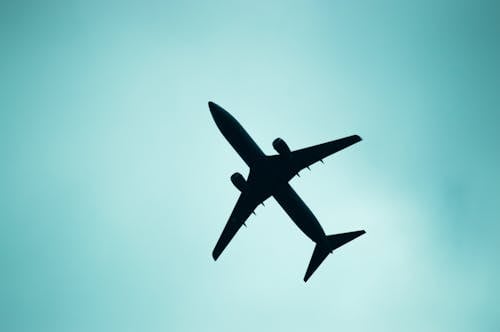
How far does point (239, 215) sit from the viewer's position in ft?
161

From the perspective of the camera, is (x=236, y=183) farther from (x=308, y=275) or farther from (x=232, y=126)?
(x=308, y=275)

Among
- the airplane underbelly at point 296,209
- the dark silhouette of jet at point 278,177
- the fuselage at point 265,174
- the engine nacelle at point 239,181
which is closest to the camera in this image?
the dark silhouette of jet at point 278,177

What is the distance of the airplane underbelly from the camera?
4567 cm

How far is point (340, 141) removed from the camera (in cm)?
4184

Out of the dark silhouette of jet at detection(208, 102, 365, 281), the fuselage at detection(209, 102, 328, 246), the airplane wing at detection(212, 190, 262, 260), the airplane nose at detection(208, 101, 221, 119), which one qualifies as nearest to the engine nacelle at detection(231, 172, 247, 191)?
the dark silhouette of jet at detection(208, 102, 365, 281)

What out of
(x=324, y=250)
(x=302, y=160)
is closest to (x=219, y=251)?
(x=324, y=250)

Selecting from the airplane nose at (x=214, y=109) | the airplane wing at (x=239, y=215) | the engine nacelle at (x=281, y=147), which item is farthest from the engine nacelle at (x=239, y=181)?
the airplane nose at (x=214, y=109)

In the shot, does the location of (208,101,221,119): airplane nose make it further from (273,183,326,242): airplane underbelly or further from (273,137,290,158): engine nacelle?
(273,183,326,242): airplane underbelly

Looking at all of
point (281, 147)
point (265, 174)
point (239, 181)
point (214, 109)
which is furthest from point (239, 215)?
point (214, 109)

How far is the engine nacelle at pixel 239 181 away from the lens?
46.5m

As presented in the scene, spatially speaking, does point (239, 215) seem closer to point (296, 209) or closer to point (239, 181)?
point (239, 181)

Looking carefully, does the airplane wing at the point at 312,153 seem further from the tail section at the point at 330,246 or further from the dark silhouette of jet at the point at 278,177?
the tail section at the point at 330,246

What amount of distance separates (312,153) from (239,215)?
474 inches

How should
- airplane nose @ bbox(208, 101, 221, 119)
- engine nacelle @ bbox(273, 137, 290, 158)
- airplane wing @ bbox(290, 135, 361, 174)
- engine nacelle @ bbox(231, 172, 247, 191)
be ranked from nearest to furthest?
1. airplane wing @ bbox(290, 135, 361, 174)
2. engine nacelle @ bbox(273, 137, 290, 158)
3. airplane nose @ bbox(208, 101, 221, 119)
4. engine nacelle @ bbox(231, 172, 247, 191)
